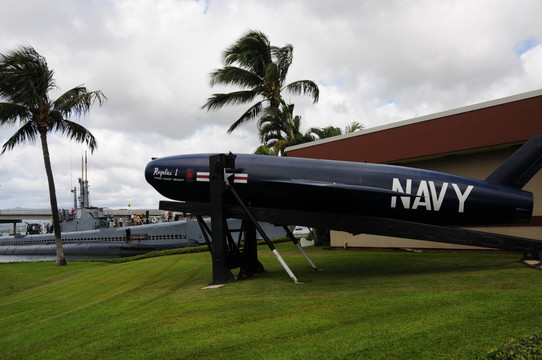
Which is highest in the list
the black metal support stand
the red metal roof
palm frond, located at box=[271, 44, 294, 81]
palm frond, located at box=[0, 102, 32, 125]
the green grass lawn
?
palm frond, located at box=[271, 44, 294, 81]

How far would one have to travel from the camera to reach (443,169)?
48.0 ft

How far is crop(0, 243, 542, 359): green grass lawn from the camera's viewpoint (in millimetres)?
4344

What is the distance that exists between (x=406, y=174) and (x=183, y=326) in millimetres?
6062

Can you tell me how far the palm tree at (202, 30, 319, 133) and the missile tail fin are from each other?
1476cm

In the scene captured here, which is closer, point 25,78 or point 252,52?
point 25,78

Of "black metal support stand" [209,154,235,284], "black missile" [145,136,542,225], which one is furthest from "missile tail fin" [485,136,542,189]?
"black metal support stand" [209,154,235,284]

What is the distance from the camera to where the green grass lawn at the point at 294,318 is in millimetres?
4344

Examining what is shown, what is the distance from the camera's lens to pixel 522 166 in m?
8.87

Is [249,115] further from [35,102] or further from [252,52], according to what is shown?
[35,102]

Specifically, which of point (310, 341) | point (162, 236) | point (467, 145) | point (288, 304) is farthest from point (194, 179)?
point (162, 236)

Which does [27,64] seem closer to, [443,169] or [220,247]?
[220,247]

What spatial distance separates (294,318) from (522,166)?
21.9 ft

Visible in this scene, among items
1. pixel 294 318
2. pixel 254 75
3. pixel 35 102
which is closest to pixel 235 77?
pixel 254 75

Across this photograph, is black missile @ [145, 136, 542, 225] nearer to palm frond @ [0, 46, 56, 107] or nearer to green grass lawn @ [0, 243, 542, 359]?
green grass lawn @ [0, 243, 542, 359]
